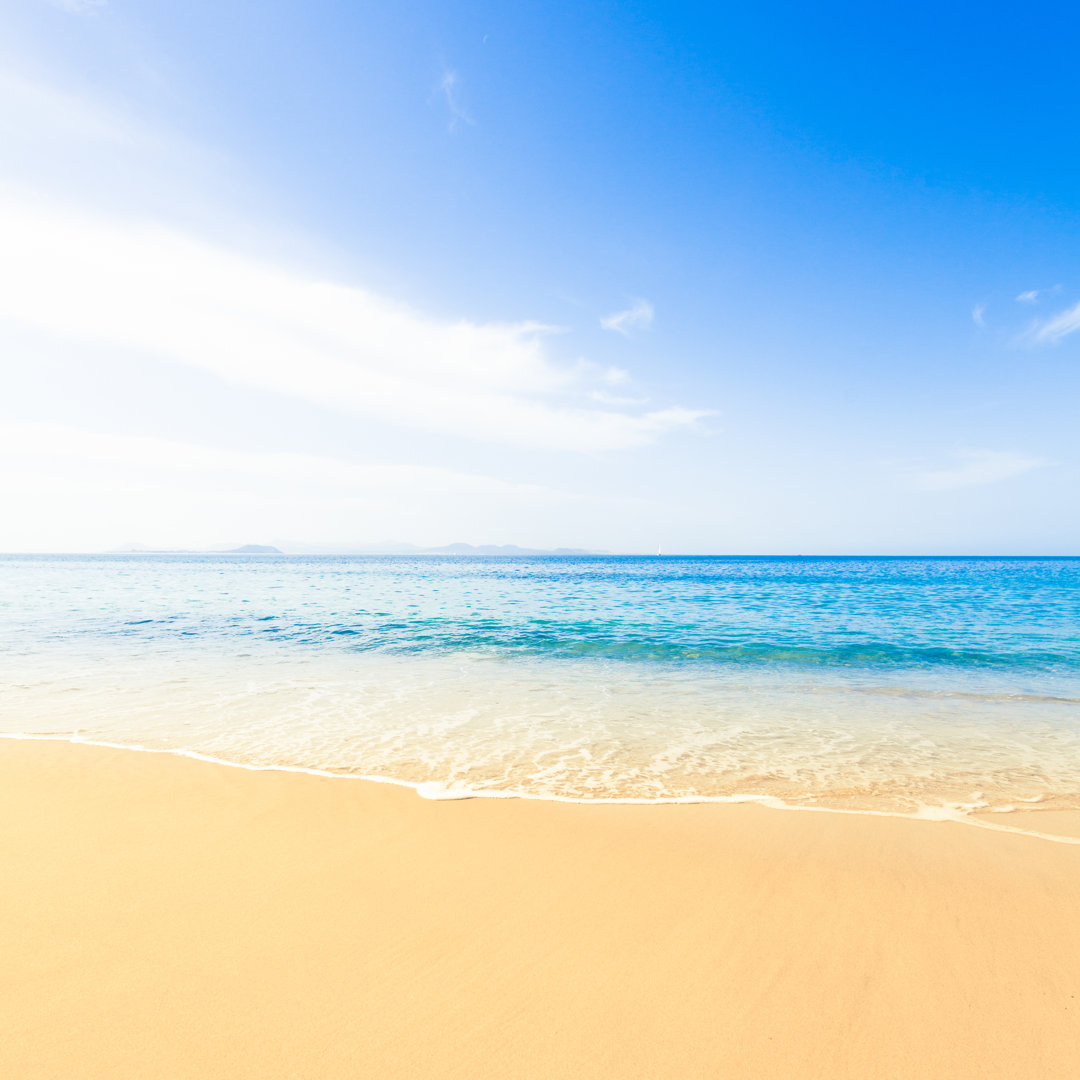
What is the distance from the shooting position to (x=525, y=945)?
3537 millimetres

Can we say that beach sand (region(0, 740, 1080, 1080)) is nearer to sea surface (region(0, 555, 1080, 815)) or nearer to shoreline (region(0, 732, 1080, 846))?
shoreline (region(0, 732, 1080, 846))

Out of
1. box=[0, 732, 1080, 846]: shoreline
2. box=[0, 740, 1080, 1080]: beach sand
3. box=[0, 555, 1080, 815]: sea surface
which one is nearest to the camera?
box=[0, 740, 1080, 1080]: beach sand

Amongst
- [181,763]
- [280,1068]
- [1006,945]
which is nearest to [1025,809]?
[1006,945]

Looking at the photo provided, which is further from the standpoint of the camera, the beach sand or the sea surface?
the sea surface

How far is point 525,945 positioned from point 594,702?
272 inches

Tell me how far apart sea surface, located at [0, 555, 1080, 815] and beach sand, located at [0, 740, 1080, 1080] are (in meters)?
1.26

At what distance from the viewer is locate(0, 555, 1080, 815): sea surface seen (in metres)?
6.77

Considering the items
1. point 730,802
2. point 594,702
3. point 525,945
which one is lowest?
point 594,702

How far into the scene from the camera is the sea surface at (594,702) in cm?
677

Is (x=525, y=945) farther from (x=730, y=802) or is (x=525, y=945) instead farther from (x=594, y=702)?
(x=594, y=702)

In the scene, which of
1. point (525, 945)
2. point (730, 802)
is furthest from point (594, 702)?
point (525, 945)

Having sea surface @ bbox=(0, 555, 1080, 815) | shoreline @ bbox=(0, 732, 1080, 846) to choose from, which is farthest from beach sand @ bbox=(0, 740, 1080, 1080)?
sea surface @ bbox=(0, 555, 1080, 815)

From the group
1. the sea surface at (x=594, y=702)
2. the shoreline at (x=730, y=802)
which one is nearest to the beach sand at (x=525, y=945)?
the shoreline at (x=730, y=802)

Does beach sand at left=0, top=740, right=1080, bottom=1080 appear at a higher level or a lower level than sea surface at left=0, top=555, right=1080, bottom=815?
higher
